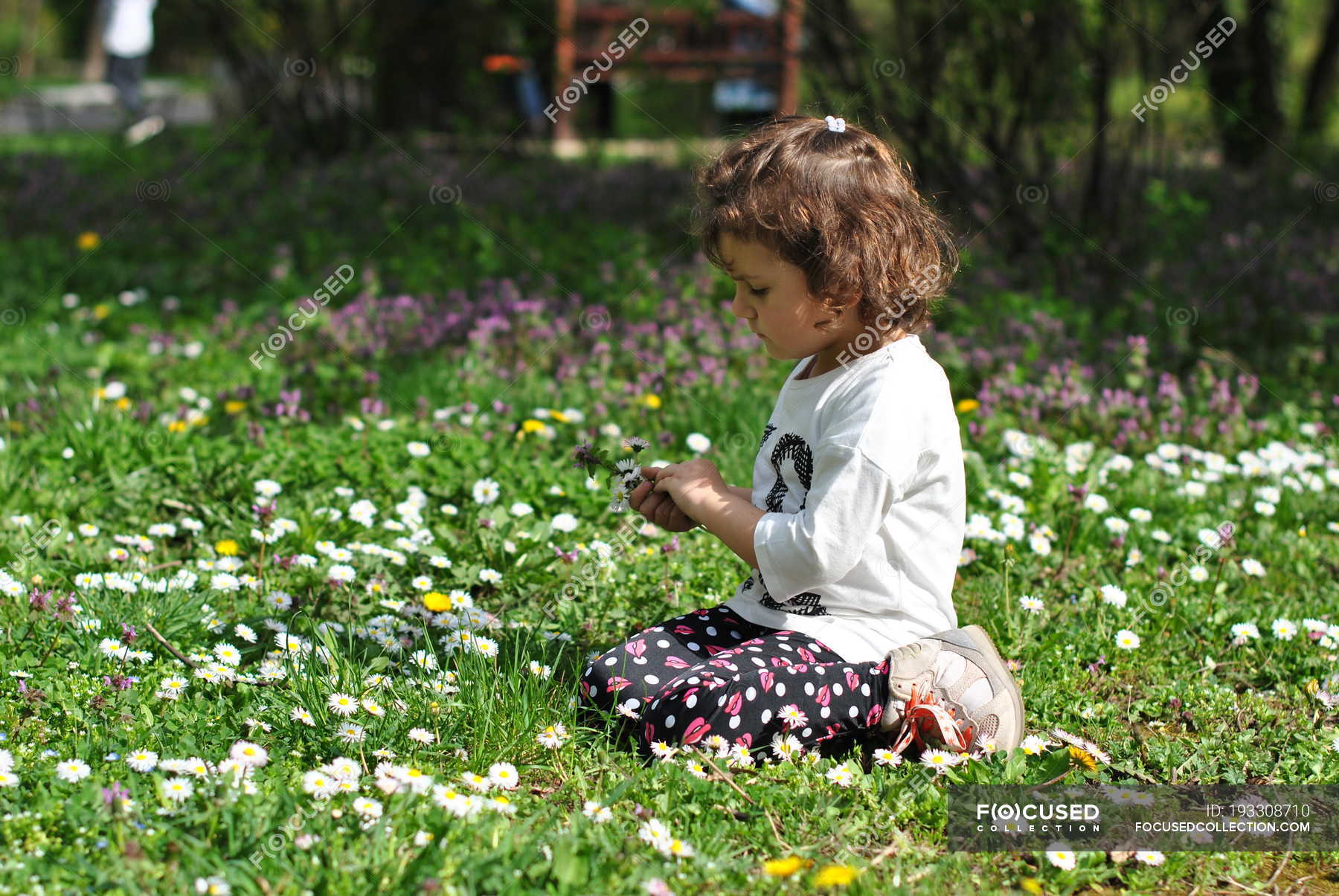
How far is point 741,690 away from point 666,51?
35.3ft

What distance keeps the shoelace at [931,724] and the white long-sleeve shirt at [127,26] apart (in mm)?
10395

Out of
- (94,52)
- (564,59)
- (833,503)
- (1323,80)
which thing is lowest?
(94,52)

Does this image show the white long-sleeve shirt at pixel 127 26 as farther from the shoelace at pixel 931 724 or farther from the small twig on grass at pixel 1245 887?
the small twig on grass at pixel 1245 887

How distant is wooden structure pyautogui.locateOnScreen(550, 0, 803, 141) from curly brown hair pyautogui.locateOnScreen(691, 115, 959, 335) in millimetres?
6293

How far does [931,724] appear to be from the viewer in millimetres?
2428

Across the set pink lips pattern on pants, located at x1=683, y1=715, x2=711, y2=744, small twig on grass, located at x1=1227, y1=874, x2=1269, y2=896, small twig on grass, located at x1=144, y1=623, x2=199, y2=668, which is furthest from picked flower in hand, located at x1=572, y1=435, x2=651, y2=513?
small twig on grass, located at x1=1227, y1=874, x2=1269, y2=896

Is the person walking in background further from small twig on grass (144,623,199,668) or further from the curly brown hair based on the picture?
the curly brown hair

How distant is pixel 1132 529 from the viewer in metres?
3.59

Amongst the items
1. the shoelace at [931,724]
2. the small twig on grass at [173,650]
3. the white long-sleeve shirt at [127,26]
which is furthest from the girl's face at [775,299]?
the white long-sleeve shirt at [127,26]

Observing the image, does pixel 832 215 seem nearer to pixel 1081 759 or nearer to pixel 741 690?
pixel 741 690

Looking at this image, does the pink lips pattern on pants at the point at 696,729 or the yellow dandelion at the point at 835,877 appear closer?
the yellow dandelion at the point at 835,877

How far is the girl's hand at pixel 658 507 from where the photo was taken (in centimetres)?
255

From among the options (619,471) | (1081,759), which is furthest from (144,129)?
(1081,759)

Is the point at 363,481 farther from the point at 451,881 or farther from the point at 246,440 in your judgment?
the point at 451,881
